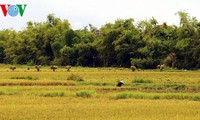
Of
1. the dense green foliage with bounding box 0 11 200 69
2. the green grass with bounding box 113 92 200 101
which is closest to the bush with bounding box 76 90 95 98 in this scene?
the green grass with bounding box 113 92 200 101

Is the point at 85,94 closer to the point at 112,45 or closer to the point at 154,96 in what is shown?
the point at 154,96

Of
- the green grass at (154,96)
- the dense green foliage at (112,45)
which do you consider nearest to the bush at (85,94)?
the green grass at (154,96)

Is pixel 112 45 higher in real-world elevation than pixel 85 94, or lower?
higher

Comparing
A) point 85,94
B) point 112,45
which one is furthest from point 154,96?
point 112,45

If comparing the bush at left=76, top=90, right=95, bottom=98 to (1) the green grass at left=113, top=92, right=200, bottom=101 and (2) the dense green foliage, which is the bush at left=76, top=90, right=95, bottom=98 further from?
(2) the dense green foliage

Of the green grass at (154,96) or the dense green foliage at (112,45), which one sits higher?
the dense green foliage at (112,45)

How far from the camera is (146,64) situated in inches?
2202

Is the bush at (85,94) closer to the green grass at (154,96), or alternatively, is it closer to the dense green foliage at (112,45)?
the green grass at (154,96)

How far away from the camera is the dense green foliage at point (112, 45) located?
53.8m

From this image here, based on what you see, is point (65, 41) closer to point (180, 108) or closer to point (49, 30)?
point (49, 30)

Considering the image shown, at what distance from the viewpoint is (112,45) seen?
198 feet

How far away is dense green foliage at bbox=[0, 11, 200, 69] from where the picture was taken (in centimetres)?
5383

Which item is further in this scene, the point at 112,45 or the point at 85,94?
the point at 112,45

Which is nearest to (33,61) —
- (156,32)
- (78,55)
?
(78,55)
